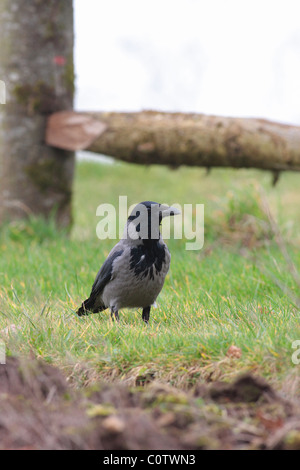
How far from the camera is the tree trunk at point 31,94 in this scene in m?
6.83

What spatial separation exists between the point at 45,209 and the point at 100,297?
3.06 m

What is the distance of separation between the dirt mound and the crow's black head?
1.41 metres

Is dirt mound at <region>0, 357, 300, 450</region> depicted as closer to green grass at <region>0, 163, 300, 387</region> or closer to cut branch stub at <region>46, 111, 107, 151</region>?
green grass at <region>0, 163, 300, 387</region>

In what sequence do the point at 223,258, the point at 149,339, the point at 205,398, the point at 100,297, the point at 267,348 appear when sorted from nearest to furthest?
the point at 205,398, the point at 267,348, the point at 149,339, the point at 100,297, the point at 223,258

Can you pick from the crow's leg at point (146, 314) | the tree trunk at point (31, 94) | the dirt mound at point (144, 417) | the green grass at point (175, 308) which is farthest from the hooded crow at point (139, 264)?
the tree trunk at point (31, 94)

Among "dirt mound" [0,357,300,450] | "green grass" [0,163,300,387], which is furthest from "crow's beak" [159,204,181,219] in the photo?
"dirt mound" [0,357,300,450]

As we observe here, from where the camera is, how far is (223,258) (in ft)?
18.8

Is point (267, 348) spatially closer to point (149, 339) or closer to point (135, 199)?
point (149, 339)

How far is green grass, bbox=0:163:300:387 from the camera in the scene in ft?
10.3

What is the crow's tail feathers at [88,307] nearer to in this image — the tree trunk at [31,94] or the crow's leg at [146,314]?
the crow's leg at [146,314]

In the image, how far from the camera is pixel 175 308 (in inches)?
161

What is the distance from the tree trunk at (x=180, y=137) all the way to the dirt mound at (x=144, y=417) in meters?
4.38
